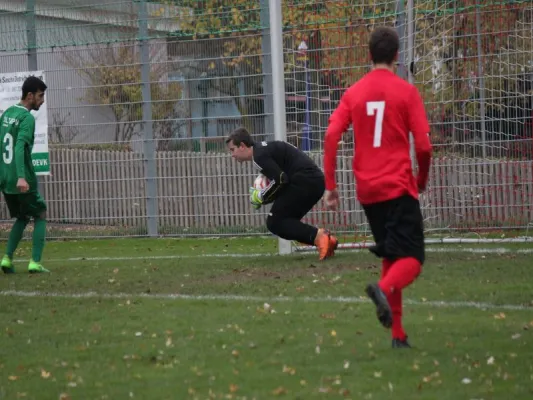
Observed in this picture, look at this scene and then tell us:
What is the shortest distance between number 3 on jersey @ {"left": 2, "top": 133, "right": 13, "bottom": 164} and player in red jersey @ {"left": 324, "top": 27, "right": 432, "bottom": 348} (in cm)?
597

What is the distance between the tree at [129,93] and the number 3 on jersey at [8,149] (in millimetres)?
5142

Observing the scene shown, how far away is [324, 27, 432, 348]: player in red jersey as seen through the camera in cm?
684

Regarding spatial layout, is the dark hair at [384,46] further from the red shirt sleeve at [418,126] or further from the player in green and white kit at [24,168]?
the player in green and white kit at [24,168]

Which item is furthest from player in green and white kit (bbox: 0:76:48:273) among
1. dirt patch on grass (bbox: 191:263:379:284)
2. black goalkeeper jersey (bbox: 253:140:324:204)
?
black goalkeeper jersey (bbox: 253:140:324:204)

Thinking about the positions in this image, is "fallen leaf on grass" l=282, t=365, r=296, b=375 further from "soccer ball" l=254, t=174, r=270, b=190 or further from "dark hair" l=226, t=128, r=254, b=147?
"soccer ball" l=254, t=174, r=270, b=190

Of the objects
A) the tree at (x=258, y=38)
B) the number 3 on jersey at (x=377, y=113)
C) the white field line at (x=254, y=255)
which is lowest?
the white field line at (x=254, y=255)

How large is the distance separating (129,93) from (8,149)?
5.39m

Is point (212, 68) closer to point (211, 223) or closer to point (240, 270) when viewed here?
point (211, 223)

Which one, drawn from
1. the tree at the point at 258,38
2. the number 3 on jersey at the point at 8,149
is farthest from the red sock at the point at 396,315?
the tree at the point at 258,38

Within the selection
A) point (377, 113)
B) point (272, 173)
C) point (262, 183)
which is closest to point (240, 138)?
point (272, 173)

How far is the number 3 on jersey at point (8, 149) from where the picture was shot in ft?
39.9

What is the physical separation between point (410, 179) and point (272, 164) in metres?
5.05

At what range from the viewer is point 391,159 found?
22.6 ft

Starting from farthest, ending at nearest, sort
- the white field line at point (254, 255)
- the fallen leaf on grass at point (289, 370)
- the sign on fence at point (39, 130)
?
the sign on fence at point (39, 130), the white field line at point (254, 255), the fallen leaf on grass at point (289, 370)
